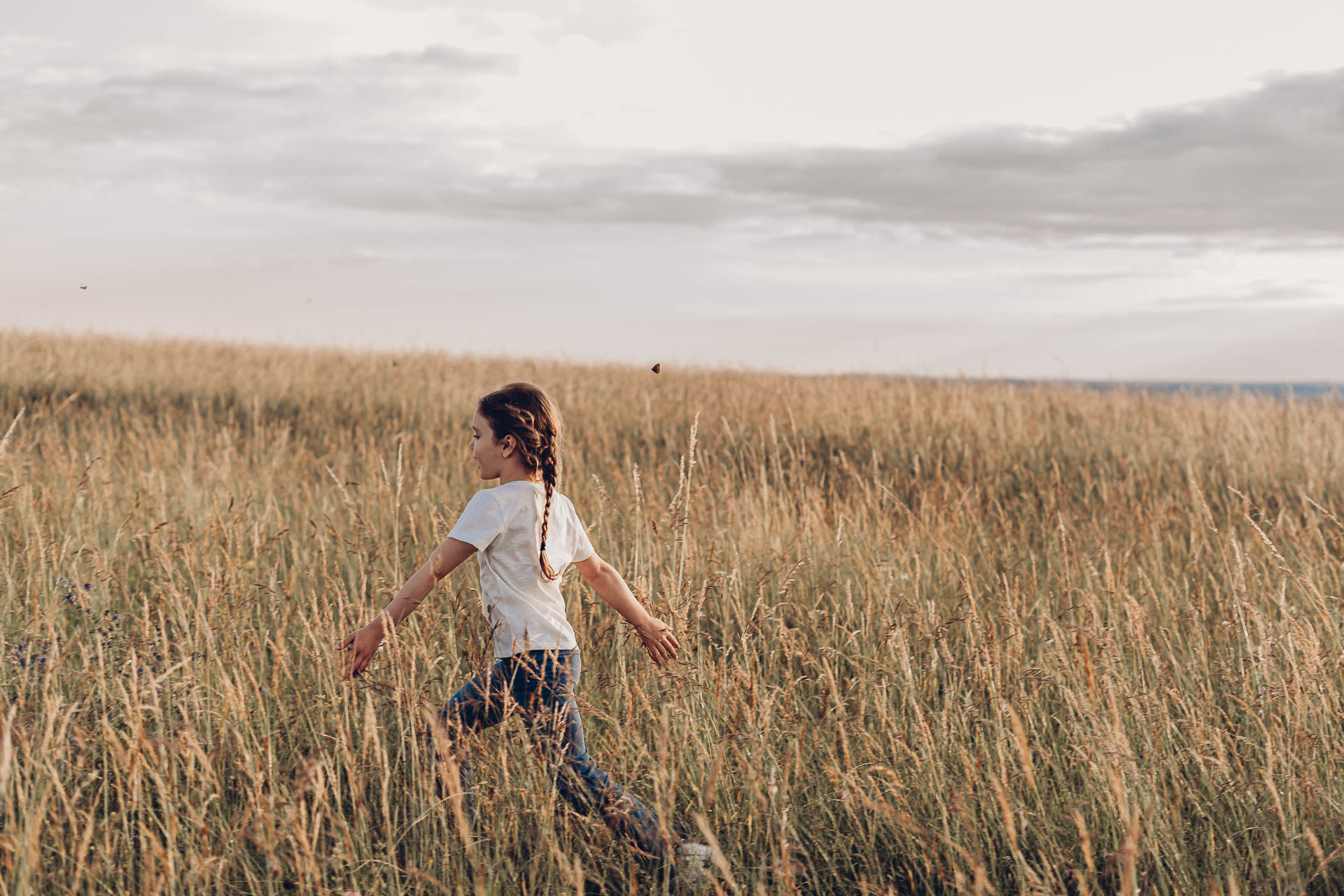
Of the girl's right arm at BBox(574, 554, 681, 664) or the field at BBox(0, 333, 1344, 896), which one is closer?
the field at BBox(0, 333, 1344, 896)

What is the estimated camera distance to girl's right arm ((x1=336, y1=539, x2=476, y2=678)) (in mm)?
2020

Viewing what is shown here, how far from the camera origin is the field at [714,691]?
193 centimetres

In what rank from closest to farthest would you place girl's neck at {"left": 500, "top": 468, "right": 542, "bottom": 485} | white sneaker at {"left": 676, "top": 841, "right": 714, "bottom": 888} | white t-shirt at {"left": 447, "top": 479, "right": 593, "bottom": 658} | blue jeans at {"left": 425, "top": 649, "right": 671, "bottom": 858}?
white sneaker at {"left": 676, "top": 841, "right": 714, "bottom": 888}, blue jeans at {"left": 425, "top": 649, "right": 671, "bottom": 858}, white t-shirt at {"left": 447, "top": 479, "right": 593, "bottom": 658}, girl's neck at {"left": 500, "top": 468, "right": 542, "bottom": 485}

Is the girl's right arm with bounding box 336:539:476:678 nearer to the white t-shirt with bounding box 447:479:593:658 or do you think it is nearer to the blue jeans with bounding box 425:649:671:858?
the white t-shirt with bounding box 447:479:593:658

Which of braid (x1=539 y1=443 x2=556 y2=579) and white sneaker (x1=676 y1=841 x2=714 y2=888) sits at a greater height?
braid (x1=539 y1=443 x2=556 y2=579)

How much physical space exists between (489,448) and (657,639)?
0.69 metres

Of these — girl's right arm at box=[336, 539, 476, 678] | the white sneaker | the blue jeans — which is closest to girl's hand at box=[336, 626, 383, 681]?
girl's right arm at box=[336, 539, 476, 678]

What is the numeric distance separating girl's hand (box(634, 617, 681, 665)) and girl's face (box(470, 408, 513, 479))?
1.88ft

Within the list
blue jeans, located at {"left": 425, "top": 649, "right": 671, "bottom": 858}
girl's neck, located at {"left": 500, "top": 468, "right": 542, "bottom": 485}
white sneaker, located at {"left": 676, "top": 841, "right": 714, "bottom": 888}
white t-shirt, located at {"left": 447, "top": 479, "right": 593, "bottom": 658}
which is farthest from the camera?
girl's neck, located at {"left": 500, "top": 468, "right": 542, "bottom": 485}

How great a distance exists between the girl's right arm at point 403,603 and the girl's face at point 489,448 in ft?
0.73

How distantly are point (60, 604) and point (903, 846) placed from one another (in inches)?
115

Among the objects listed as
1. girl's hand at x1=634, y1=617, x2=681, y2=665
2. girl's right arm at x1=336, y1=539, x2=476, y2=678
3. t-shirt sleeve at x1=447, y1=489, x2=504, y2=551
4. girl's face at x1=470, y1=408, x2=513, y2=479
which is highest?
girl's face at x1=470, y1=408, x2=513, y2=479

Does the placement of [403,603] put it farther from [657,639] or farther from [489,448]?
[657,639]

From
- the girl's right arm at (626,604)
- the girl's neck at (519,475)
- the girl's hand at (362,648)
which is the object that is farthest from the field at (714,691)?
the girl's neck at (519,475)
